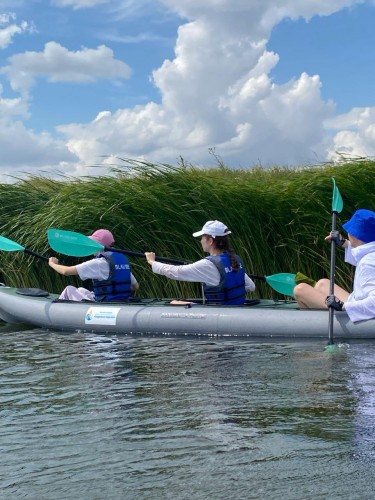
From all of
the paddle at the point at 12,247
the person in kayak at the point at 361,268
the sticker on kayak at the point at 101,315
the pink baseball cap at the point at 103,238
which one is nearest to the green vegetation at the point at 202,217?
the paddle at the point at 12,247

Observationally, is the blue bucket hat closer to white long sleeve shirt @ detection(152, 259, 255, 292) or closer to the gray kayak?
the gray kayak

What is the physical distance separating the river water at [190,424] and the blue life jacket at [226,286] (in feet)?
3.24

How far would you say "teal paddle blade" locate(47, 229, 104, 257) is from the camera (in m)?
7.04

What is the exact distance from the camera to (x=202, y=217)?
805 cm

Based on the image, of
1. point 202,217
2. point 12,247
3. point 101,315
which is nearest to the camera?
point 101,315

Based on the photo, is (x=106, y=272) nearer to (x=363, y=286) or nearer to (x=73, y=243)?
(x=73, y=243)

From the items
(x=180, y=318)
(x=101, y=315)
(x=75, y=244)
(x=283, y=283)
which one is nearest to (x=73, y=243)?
(x=75, y=244)

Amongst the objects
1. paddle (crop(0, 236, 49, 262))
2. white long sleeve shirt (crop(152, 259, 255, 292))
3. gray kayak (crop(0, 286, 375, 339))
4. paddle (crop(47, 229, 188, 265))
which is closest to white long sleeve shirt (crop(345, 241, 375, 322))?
gray kayak (crop(0, 286, 375, 339))

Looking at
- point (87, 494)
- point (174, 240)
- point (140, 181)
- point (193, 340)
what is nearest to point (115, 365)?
point (193, 340)

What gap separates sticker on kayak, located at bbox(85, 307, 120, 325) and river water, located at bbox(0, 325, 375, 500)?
117 centimetres

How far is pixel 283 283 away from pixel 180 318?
123cm

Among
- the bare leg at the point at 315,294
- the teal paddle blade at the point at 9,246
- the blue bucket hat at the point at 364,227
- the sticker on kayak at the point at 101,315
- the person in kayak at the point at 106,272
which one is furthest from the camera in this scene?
the teal paddle blade at the point at 9,246

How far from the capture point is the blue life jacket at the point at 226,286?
631 cm

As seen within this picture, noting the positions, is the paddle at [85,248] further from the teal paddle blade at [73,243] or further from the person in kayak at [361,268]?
the person in kayak at [361,268]
